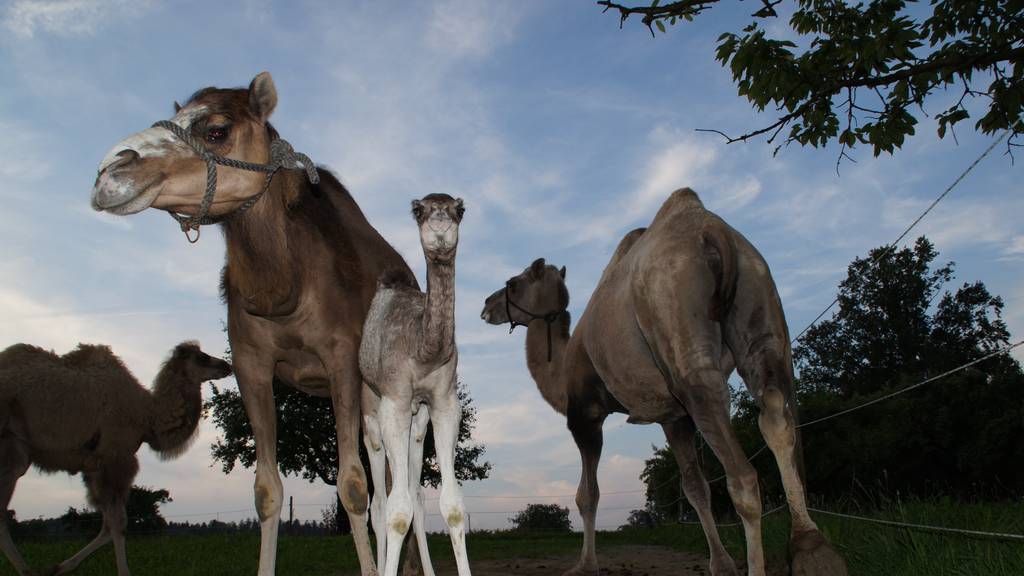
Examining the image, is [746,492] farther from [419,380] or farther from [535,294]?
[535,294]

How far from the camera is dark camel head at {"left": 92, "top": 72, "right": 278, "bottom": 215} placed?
415 cm

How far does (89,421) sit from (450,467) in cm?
891

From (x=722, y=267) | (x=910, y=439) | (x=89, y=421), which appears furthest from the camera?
(x=910, y=439)

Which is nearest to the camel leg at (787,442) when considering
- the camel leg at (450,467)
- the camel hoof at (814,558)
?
the camel hoof at (814,558)

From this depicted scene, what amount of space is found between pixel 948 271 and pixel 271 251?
58.2 m

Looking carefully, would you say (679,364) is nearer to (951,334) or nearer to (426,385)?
(426,385)

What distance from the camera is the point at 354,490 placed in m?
4.74

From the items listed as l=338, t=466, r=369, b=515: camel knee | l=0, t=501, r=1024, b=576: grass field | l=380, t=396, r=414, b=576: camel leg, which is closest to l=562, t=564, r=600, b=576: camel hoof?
l=0, t=501, r=1024, b=576: grass field

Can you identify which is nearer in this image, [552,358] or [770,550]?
[770,550]

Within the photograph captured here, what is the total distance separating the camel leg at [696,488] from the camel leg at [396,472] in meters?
3.50

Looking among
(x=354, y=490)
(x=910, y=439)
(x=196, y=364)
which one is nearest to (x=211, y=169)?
(x=354, y=490)

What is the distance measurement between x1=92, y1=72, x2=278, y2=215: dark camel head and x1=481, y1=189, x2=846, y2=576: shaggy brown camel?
9.77ft

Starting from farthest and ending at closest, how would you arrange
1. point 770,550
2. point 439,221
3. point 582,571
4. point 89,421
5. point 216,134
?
point 89,421 → point 770,550 → point 582,571 → point 216,134 → point 439,221

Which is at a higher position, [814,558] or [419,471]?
[419,471]
